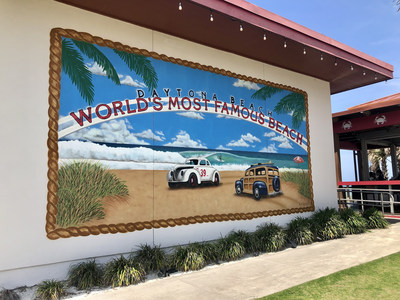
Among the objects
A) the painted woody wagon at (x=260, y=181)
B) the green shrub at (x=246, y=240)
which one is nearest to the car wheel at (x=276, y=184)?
the painted woody wagon at (x=260, y=181)

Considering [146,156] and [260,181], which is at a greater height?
[146,156]

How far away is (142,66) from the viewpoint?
21.2 ft

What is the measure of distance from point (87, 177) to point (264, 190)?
4.79 m

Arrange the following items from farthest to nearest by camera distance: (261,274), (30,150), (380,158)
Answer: (380,158), (261,274), (30,150)

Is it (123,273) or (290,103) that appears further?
(290,103)

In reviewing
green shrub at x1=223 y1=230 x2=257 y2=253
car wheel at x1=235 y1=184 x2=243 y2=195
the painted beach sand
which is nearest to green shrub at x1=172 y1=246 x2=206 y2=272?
the painted beach sand

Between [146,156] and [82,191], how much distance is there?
1.49m

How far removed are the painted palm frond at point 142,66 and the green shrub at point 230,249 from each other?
3.84m

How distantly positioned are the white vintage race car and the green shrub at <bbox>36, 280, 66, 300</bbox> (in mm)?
2852

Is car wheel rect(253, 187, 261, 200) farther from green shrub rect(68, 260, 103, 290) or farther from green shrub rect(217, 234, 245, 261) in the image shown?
green shrub rect(68, 260, 103, 290)

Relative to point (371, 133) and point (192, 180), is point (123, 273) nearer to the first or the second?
point (192, 180)

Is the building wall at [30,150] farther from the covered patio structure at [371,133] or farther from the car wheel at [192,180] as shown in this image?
the covered patio structure at [371,133]

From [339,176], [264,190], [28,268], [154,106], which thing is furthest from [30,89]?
[339,176]

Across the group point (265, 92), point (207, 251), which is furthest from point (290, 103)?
point (207, 251)
